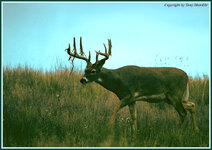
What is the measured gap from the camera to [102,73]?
A: 7.36 meters

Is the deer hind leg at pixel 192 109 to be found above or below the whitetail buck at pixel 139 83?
below

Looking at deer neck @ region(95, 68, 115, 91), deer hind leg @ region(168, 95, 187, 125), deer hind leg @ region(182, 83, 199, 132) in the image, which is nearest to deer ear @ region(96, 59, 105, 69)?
deer neck @ region(95, 68, 115, 91)

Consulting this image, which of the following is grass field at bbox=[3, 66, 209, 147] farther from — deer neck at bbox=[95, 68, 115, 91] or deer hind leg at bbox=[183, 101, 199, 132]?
deer neck at bbox=[95, 68, 115, 91]

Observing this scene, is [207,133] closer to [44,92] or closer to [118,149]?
[118,149]

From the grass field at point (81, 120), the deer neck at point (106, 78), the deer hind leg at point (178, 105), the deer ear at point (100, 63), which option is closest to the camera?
the grass field at point (81, 120)

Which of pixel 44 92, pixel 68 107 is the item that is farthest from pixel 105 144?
pixel 44 92

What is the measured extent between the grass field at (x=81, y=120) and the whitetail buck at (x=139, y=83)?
0.45m

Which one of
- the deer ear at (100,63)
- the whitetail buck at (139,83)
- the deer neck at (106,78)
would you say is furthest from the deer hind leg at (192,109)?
the deer ear at (100,63)

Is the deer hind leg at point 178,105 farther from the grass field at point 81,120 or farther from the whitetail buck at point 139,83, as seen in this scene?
the grass field at point 81,120

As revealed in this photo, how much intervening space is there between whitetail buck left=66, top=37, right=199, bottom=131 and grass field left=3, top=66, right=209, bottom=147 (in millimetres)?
450

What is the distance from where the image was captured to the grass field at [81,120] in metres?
6.80

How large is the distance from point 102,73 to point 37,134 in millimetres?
2230

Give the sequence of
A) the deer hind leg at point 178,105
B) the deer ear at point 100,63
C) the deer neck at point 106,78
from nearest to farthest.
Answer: the deer ear at point 100,63
the deer neck at point 106,78
the deer hind leg at point 178,105

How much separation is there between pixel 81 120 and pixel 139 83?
1.82m
